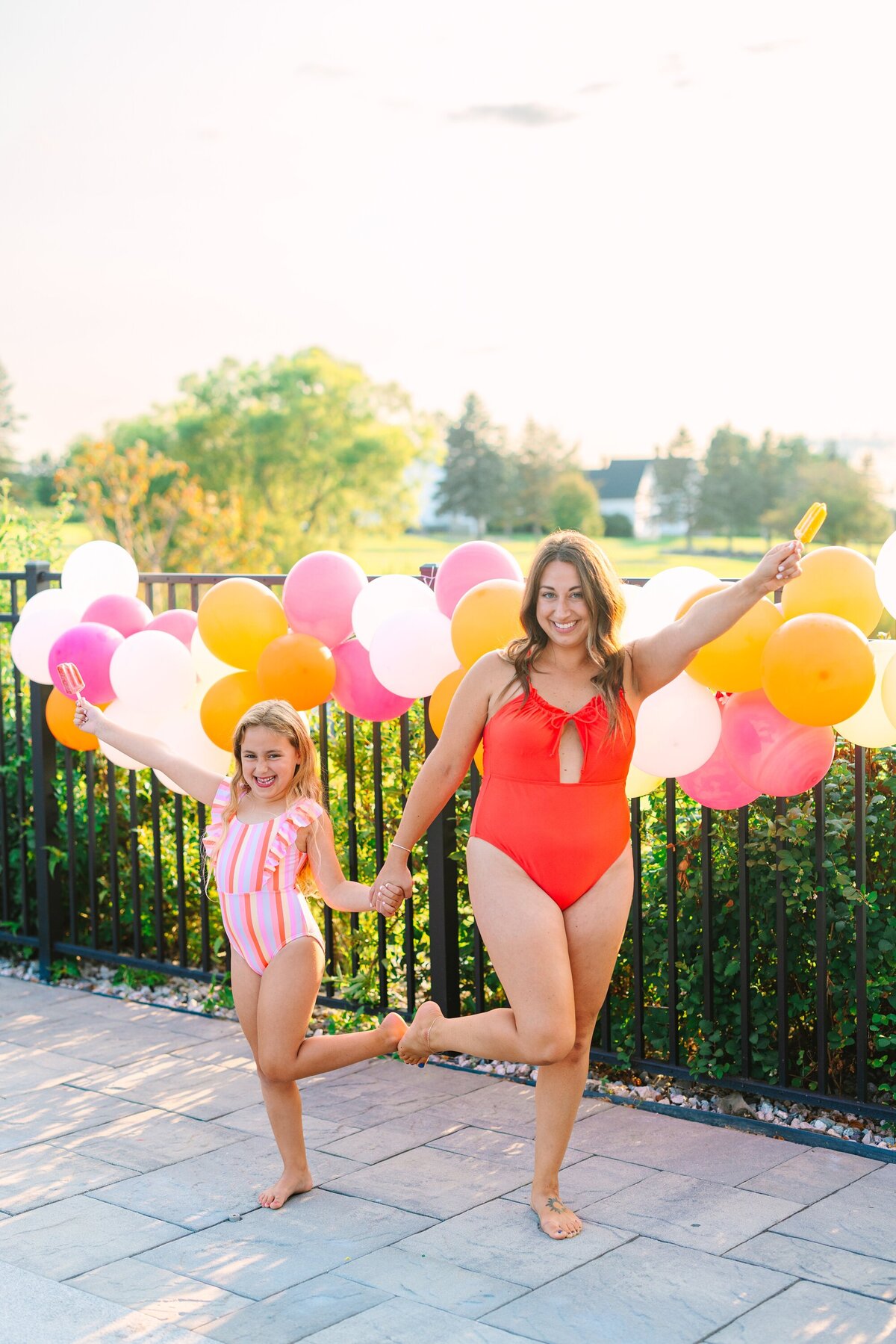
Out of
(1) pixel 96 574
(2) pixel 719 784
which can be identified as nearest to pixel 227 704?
(1) pixel 96 574

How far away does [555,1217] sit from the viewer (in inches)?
128

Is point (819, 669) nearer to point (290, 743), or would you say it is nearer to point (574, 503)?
point (290, 743)

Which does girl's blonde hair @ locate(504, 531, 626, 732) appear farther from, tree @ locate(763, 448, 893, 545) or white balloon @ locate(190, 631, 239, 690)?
tree @ locate(763, 448, 893, 545)

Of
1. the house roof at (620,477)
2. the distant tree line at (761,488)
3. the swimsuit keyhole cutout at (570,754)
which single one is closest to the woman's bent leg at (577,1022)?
the swimsuit keyhole cutout at (570,754)

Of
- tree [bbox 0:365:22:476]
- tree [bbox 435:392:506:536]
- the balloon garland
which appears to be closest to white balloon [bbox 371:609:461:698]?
the balloon garland

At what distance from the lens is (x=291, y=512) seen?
193 feet

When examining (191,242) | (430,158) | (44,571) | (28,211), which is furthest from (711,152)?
(44,571)

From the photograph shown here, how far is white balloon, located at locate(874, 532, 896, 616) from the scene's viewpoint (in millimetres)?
3293

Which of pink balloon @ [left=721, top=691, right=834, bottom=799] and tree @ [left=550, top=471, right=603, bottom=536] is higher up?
tree @ [left=550, top=471, right=603, bottom=536]

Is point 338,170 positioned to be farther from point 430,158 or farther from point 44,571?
point 44,571

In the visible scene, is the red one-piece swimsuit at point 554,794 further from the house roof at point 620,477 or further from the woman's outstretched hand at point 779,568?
the house roof at point 620,477

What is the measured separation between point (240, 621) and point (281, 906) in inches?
41.5

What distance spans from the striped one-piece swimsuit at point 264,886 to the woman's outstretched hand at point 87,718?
60 cm

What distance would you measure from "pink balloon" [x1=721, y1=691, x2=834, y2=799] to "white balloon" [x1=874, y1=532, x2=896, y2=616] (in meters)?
0.37
